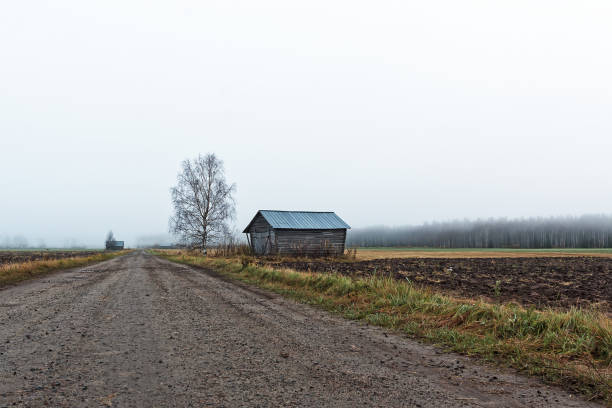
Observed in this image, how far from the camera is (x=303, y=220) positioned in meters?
38.1

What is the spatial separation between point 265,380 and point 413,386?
5.43ft

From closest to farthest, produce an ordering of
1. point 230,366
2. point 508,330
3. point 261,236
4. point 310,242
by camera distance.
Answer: point 230,366, point 508,330, point 310,242, point 261,236

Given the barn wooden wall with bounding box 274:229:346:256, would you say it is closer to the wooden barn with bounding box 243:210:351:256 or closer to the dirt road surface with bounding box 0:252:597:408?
the wooden barn with bounding box 243:210:351:256

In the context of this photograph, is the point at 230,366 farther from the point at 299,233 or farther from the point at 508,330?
the point at 299,233

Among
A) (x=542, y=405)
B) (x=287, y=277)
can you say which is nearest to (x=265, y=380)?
(x=542, y=405)

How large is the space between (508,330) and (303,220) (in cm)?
3196

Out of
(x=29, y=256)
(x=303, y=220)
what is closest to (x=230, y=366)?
(x=303, y=220)

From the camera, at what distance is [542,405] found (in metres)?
3.65

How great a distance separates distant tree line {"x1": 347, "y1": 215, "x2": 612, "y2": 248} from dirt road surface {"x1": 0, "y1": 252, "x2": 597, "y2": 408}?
153m

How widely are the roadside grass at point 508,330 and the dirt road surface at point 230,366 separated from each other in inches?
18.1

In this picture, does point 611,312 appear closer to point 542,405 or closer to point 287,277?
point 542,405

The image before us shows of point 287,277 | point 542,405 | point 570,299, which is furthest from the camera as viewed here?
point 287,277

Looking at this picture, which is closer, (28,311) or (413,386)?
(413,386)

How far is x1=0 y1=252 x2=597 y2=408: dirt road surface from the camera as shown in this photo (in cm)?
366
